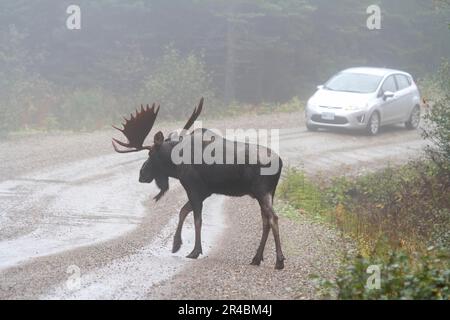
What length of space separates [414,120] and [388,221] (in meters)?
13.0

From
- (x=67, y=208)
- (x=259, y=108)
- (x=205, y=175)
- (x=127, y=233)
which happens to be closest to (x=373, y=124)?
(x=259, y=108)

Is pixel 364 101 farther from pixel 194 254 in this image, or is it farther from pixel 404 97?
pixel 194 254

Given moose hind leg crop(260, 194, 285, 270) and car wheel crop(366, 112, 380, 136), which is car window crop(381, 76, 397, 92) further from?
moose hind leg crop(260, 194, 285, 270)

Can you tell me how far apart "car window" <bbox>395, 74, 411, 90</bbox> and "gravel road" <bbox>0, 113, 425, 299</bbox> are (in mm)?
3525

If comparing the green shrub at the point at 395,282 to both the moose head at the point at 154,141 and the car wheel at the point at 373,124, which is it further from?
the car wheel at the point at 373,124

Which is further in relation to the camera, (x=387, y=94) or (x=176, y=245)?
(x=387, y=94)

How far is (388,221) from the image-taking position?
51.3 feet

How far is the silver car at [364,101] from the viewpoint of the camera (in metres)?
25.3

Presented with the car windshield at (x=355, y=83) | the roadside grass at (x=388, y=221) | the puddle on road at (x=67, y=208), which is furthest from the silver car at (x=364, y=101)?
the puddle on road at (x=67, y=208)

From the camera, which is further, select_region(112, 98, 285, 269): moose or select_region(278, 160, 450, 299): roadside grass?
select_region(112, 98, 285, 269): moose

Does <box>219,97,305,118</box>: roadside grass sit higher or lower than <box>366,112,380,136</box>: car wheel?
lower

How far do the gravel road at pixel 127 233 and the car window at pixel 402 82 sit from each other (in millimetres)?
3525

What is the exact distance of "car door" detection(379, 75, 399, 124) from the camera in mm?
26000

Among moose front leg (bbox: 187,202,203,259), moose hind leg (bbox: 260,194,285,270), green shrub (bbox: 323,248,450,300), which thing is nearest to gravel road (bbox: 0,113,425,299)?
moose front leg (bbox: 187,202,203,259)
